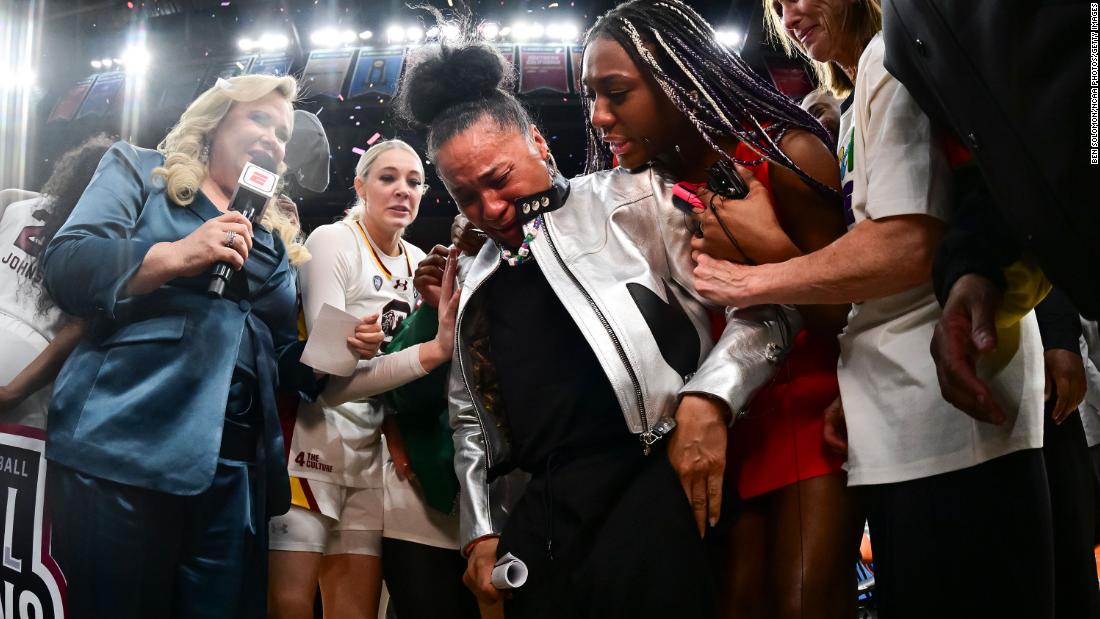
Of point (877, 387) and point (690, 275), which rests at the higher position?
point (690, 275)

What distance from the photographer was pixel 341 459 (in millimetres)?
2014

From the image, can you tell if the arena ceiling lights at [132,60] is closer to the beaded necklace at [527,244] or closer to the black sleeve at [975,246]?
the beaded necklace at [527,244]

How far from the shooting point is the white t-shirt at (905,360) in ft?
3.51

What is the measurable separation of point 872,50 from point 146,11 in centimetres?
186

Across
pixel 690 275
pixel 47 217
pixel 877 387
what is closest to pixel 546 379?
pixel 690 275

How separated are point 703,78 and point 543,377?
24.6 inches

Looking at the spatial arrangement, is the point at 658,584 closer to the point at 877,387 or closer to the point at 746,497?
the point at 746,497

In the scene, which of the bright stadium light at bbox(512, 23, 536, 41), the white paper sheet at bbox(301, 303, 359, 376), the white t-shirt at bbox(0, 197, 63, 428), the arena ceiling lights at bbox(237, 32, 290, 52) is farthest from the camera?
the bright stadium light at bbox(512, 23, 536, 41)

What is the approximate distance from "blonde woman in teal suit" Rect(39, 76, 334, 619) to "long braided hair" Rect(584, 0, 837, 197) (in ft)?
2.78

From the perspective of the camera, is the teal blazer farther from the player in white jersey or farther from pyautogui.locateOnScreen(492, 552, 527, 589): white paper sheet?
pyautogui.locateOnScreen(492, 552, 527, 589): white paper sheet

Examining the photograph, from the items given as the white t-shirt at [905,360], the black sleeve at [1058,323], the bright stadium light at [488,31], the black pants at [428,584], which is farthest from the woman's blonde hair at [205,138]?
the black sleeve at [1058,323]

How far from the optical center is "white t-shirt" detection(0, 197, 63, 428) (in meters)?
1.47

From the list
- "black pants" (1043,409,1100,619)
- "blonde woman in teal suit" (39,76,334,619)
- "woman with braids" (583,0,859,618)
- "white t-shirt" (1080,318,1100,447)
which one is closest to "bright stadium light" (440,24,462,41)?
"woman with braids" (583,0,859,618)

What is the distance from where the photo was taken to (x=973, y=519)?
1.05m
